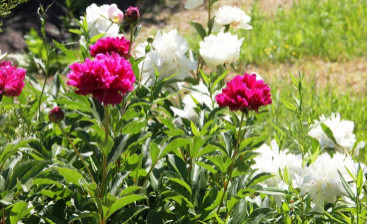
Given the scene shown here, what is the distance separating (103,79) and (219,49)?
72 cm

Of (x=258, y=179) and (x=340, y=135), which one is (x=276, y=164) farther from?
(x=340, y=135)

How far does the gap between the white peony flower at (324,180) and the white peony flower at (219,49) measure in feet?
1.70

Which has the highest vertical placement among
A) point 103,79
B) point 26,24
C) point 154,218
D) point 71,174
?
point 103,79

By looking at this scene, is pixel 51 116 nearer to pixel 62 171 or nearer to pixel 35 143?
pixel 62 171

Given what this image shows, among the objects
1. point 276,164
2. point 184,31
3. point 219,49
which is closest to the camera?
point 276,164

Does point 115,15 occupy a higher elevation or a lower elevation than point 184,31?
higher

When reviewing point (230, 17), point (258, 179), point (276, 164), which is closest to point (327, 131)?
point (276, 164)

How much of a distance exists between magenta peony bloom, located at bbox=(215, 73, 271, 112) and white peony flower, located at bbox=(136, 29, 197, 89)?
17.1 inches

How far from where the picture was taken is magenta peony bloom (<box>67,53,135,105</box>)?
1.17 metres

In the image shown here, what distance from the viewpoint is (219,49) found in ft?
5.95

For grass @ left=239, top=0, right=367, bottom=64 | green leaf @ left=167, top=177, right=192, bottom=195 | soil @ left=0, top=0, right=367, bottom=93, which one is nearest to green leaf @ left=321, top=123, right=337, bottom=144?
green leaf @ left=167, top=177, right=192, bottom=195

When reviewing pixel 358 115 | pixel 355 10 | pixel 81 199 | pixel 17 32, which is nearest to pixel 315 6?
pixel 355 10

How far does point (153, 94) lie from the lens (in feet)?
5.72

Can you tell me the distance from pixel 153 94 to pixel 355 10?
3481 millimetres
